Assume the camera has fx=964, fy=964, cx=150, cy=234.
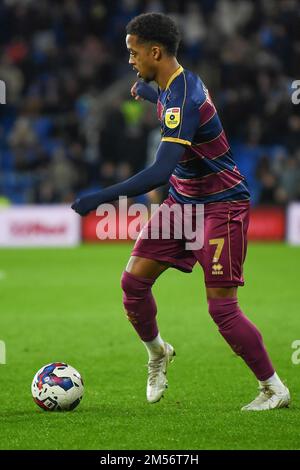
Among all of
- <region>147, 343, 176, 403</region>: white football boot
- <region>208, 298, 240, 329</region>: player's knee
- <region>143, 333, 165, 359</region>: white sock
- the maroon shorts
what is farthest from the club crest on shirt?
<region>147, 343, 176, 403</region>: white football boot

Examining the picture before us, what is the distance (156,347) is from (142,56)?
186cm

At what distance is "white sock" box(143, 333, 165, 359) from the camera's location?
20.3ft

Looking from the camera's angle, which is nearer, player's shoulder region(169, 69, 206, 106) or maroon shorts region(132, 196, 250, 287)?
player's shoulder region(169, 69, 206, 106)

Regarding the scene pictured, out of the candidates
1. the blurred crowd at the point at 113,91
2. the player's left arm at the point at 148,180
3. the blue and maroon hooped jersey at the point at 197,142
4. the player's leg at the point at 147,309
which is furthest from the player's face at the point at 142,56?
the blurred crowd at the point at 113,91

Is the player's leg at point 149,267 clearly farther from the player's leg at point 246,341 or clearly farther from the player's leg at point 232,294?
the player's leg at point 246,341

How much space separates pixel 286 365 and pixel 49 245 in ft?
40.3

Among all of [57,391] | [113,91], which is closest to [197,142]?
[57,391]

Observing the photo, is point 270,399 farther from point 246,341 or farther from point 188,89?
point 188,89

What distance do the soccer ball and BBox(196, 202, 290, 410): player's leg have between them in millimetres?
950

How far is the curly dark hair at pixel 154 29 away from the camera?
557cm

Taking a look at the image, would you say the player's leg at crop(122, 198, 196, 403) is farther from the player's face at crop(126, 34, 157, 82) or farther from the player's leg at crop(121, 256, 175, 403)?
the player's face at crop(126, 34, 157, 82)

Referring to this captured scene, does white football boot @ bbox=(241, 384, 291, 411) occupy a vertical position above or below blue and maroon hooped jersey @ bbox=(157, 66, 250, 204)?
below

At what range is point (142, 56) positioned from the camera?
562cm
